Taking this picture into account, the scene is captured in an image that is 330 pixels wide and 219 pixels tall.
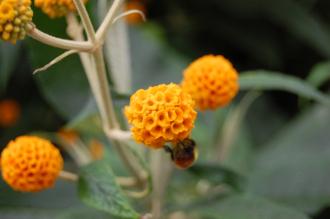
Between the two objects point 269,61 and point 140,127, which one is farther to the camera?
point 269,61

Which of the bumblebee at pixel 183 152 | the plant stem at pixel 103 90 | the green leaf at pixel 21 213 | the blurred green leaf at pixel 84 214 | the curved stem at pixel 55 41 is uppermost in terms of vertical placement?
the bumblebee at pixel 183 152

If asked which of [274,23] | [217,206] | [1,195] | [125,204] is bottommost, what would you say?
[1,195]

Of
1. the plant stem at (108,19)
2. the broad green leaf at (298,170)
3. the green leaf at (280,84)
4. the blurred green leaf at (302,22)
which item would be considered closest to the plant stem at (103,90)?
the plant stem at (108,19)

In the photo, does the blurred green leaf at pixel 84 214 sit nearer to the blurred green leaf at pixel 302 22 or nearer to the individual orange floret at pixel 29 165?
the individual orange floret at pixel 29 165

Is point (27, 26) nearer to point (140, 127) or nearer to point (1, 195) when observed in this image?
point (140, 127)

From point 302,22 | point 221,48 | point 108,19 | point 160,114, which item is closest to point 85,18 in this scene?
point 108,19

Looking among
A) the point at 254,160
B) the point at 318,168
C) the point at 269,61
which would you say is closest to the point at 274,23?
the point at 269,61

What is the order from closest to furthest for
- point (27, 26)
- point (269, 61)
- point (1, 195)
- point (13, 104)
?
point (27, 26) → point (1, 195) → point (269, 61) → point (13, 104)
